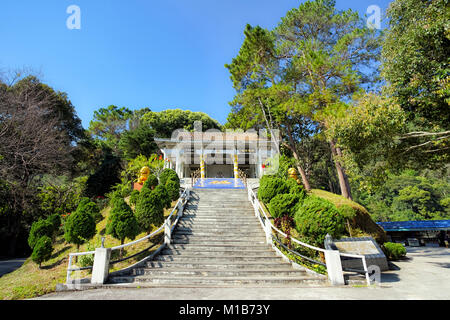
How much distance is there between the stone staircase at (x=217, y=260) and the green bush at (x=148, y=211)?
0.99 metres

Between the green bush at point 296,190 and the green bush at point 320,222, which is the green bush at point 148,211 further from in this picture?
the green bush at point 296,190

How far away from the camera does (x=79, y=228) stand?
755cm

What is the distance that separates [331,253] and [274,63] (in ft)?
53.1

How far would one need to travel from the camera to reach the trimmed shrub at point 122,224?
22.5 feet

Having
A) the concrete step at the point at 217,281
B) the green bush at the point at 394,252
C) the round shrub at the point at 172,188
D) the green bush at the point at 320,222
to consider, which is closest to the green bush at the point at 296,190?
the green bush at the point at 320,222

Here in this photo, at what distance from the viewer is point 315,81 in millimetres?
15531

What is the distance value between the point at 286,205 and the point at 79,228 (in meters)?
7.76

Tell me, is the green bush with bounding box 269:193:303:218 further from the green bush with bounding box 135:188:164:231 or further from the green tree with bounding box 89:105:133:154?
the green tree with bounding box 89:105:133:154

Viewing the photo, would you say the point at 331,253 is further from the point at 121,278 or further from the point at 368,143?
the point at 121,278

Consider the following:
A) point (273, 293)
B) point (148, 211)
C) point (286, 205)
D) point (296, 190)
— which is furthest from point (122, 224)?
point (296, 190)

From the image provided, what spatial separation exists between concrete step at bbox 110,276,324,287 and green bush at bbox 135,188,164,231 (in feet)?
7.87

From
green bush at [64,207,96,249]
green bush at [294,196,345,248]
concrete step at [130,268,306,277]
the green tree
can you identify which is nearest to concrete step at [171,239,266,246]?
concrete step at [130,268,306,277]

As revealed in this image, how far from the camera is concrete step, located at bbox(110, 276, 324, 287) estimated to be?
17.8 feet

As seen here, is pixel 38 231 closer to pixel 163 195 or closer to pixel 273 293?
pixel 163 195
